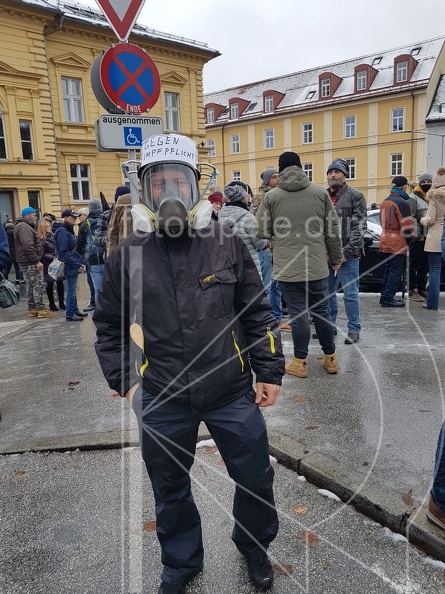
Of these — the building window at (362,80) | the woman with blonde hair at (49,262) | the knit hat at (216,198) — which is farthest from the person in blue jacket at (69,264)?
the building window at (362,80)

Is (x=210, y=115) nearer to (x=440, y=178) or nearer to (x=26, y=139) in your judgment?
(x=26, y=139)

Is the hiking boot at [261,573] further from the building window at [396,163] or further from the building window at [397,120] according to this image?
the building window at [397,120]

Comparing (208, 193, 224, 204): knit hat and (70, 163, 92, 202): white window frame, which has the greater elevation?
(70, 163, 92, 202): white window frame

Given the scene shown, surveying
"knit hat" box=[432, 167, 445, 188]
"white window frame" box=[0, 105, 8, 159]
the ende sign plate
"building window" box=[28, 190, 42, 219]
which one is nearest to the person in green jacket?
the ende sign plate

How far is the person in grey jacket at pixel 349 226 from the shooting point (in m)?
5.76

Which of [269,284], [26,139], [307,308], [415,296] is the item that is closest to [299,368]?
[307,308]

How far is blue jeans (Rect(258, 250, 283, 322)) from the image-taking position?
6.63 metres

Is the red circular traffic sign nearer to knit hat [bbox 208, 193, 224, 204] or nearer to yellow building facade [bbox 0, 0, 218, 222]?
knit hat [bbox 208, 193, 224, 204]

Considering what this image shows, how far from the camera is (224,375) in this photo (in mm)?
2156

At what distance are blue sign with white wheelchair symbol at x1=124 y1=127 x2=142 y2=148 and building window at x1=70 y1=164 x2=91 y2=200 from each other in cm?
2266

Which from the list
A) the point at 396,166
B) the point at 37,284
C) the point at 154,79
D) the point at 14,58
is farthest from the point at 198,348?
the point at 396,166

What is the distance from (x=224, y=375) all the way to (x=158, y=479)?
59cm

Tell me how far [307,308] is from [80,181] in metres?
23.4

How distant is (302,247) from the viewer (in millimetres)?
4773
